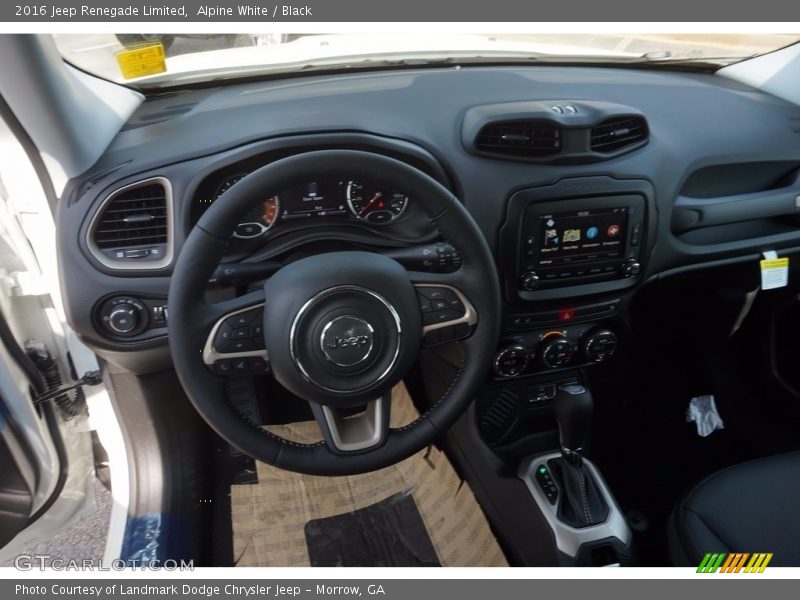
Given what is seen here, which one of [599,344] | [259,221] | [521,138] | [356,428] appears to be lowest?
[599,344]

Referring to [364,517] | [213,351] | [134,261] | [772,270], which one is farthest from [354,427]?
[772,270]

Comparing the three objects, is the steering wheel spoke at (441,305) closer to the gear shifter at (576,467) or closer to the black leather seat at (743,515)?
the gear shifter at (576,467)

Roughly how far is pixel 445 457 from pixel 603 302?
73cm

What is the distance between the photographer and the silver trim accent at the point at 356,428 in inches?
48.7

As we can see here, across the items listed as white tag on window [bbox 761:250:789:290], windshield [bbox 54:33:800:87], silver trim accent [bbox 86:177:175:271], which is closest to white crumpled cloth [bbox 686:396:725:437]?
white tag on window [bbox 761:250:789:290]

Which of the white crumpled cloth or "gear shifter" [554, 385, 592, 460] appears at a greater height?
"gear shifter" [554, 385, 592, 460]

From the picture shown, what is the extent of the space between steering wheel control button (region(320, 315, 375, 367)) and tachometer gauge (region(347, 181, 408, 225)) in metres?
0.35

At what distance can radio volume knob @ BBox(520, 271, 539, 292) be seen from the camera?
5.24 feet

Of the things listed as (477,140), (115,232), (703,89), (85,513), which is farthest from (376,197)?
(85,513)

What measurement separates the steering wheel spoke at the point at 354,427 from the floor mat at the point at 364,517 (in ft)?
2.62

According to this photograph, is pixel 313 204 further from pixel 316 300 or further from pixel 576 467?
pixel 576 467

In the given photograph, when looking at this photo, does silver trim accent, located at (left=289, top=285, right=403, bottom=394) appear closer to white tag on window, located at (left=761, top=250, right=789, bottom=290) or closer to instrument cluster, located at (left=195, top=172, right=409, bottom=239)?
instrument cluster, located at (left=195, top=172, right=409, bottom=239)

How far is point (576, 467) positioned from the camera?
174 cm

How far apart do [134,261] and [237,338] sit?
39 cm
